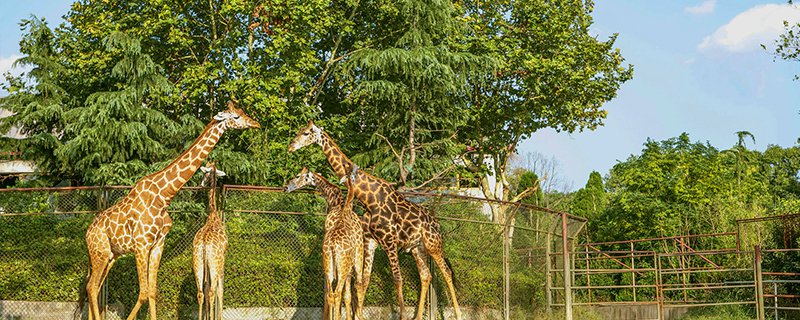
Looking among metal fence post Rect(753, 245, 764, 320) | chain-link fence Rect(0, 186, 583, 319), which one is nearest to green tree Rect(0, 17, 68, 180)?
chain-link fence Rect(0, 186, 583, 319)

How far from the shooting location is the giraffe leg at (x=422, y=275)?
15.0 meters

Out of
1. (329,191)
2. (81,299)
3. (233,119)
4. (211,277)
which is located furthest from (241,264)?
(233,119)

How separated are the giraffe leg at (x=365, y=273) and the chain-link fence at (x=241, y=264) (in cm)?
155

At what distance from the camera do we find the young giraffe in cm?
1312

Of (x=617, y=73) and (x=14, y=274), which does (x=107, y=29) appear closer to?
(x=14, y=274)

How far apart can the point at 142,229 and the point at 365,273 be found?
11.3 ft

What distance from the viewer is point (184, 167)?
13.5 m

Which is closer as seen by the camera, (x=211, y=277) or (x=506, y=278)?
(x=211, y=277)

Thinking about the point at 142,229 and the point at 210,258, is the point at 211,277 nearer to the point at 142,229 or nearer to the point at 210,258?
the point at 210,258

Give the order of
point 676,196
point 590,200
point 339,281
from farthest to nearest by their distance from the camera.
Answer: point 590,200 < point 676,196 < point 339,281

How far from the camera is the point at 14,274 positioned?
629 inches

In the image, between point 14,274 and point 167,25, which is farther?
point 167,25

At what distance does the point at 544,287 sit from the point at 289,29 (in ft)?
30.2

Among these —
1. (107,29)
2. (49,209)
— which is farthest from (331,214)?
(107,29)
